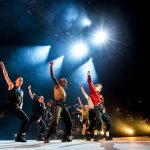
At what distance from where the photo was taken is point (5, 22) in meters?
15.6

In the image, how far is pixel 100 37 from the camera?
1809 centimetres

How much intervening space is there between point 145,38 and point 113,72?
406 cm

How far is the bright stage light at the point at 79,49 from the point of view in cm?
1834

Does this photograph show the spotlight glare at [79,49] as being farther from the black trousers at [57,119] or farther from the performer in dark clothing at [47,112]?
the black trousers at [57,119]

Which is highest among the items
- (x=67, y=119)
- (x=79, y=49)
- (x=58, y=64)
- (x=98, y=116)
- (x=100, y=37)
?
(x=100, y=37)

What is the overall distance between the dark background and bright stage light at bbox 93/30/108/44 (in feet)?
2.49

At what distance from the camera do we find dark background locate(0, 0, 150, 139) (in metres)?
15.0

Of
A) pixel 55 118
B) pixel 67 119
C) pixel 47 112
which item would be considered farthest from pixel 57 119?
pixel 47 112

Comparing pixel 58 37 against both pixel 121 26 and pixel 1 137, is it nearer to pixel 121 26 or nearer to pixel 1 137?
pixel 121 26

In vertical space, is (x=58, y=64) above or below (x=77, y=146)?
above

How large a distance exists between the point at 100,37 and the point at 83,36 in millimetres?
1288

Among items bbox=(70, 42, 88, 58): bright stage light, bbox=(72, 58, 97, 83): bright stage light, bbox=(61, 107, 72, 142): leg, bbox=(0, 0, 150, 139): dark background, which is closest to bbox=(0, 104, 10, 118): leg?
bbox=(61, 107, 72, 142): leg

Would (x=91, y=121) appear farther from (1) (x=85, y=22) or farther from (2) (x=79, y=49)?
(2) (x=79, y=49)

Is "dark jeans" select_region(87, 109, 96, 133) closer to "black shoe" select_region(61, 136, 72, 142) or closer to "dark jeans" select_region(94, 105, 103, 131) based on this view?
"dark jeans" select_region(94, 105, 103, 131)
